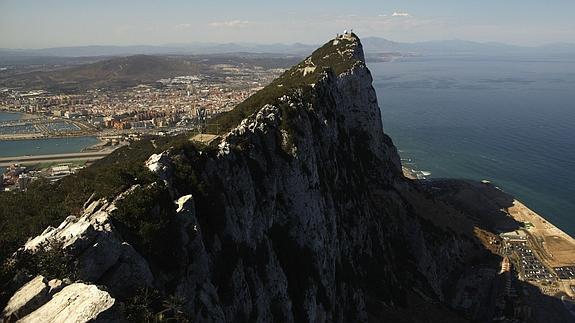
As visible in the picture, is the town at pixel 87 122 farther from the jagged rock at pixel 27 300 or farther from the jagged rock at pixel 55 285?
the jagged rock at pixel 55 285

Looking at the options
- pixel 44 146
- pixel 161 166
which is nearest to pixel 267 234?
pixel 161 166

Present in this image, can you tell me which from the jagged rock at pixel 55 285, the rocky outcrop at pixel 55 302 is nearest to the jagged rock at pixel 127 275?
the jagged rock at pixel 55 285

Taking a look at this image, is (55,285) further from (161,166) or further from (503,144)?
(503,144)

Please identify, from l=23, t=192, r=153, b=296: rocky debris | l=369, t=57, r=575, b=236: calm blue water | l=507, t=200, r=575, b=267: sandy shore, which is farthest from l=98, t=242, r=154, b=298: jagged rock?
l=369, t=57, r=575, b=236: calm blue water

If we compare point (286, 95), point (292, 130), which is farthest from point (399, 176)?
point (292, 130)

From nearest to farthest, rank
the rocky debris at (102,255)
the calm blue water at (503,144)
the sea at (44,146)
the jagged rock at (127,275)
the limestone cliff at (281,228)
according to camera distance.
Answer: the rocky debris at (102,255), the jagged rock at (127,275), the limestone cliff at (281,228), the calm blue water at (503,144), the sea at (44,146)

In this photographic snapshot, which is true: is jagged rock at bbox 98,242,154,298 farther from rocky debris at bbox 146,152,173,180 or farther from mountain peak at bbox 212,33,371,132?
mountain peak at bbox 212,33,371,132

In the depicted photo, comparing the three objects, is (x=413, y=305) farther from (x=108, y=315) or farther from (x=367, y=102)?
(x=108, y=315)
